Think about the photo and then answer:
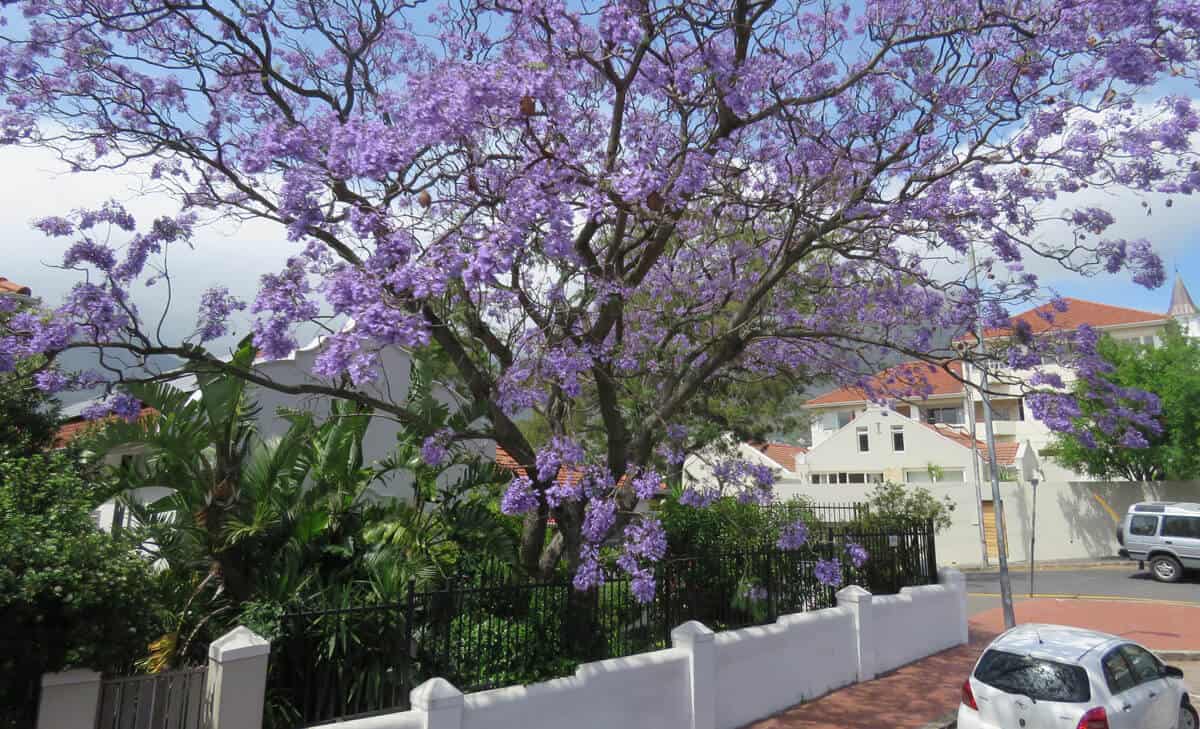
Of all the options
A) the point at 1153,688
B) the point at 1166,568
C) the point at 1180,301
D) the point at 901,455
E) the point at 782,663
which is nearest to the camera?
the point at 1153,688

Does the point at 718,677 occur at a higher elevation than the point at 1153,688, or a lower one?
lower

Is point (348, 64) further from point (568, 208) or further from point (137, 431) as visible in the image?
point (137, 431)

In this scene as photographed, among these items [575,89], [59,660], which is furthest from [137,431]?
[575,89]

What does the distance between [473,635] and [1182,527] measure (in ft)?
72.1

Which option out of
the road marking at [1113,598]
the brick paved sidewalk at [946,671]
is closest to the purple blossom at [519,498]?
the brick paved sidewalk at [946,671]

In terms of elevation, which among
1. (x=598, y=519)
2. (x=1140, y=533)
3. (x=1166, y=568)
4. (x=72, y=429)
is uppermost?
(x=72, y=429)

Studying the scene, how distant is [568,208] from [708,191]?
2808 mm

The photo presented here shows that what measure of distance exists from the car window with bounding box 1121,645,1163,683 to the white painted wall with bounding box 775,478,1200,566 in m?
18.2

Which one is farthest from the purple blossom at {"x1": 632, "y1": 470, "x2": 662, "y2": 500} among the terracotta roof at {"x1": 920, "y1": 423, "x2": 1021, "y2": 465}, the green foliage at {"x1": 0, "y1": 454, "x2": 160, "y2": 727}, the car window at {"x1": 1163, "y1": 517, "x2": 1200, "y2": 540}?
the terracotta roof at {"x1": 920, "y1": 423, "x2": 1021, "y2": 465}

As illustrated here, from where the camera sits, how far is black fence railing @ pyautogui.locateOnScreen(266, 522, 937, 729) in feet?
21.4

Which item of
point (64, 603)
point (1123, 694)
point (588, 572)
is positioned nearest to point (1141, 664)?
point (1123, 694)

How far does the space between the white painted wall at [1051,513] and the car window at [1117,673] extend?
18707 mm

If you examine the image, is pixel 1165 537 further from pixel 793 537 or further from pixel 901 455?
pixel 793 537

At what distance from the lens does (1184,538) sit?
21.0 meters
